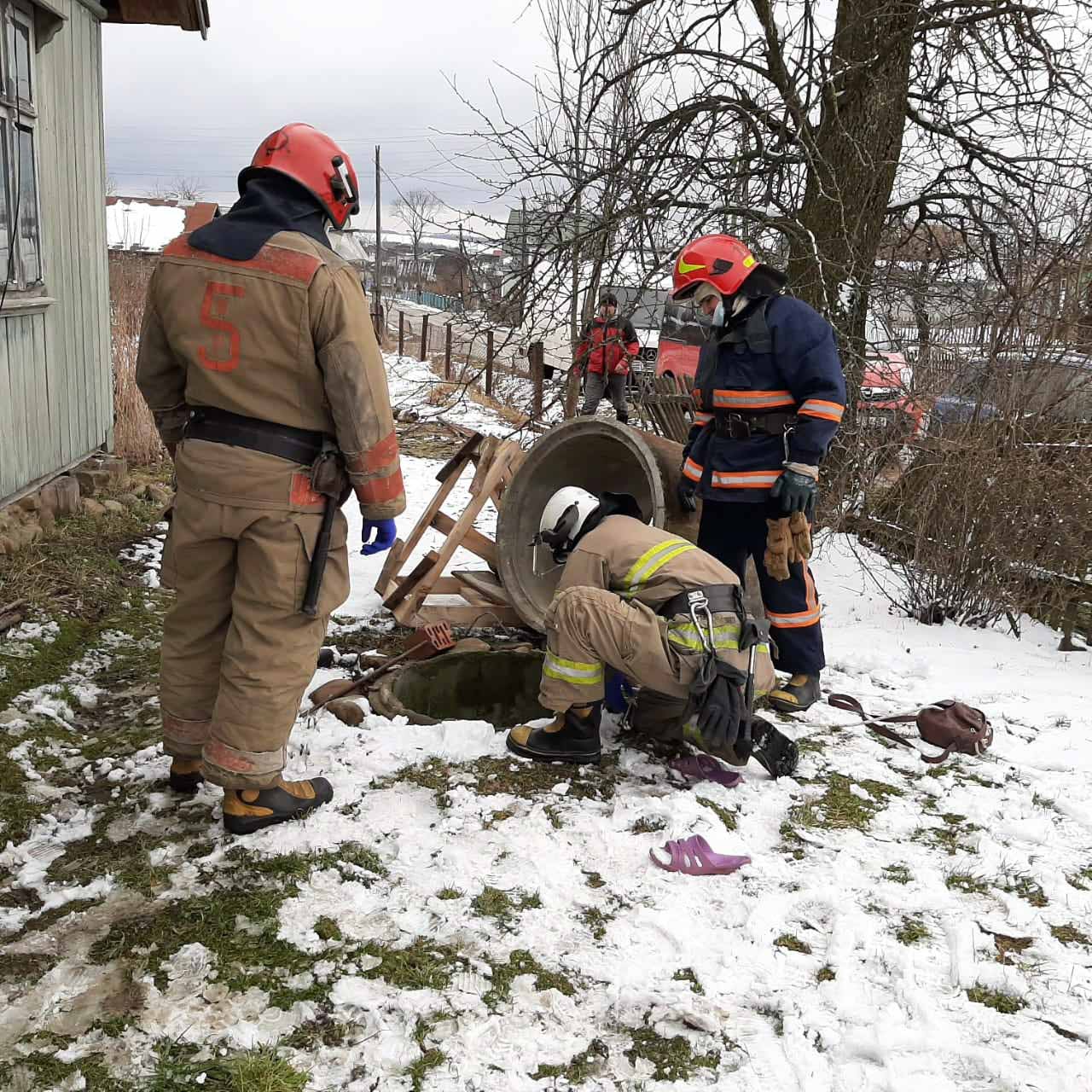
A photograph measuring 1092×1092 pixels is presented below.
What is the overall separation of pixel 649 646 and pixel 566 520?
0.68m

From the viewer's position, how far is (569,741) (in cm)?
358

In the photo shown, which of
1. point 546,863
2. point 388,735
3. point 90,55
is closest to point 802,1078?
point 546,863

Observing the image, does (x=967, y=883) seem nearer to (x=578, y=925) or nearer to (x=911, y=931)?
(x=911, y=931)

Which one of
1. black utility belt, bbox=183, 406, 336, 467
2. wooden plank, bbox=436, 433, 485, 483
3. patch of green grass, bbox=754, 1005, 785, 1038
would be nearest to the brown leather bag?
patch of green grass, bbox=754, 1005, 785, 1038

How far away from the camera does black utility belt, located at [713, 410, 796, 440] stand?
409 cm

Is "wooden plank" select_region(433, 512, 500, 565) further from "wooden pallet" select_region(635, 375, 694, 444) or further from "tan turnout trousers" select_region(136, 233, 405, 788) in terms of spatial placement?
"tan turnout trousers" select_region(136, 233, 405, 788)

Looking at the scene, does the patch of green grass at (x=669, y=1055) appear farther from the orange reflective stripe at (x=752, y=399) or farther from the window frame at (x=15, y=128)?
the window frame at (x=15, y=128)

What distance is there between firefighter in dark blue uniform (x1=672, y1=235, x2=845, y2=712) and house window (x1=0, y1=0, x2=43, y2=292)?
3519 millimetres

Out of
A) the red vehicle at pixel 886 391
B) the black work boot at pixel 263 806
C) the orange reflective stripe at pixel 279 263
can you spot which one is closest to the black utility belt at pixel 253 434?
the orange reflective stripe at pixel 279 263

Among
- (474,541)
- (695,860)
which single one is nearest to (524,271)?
(474,541)

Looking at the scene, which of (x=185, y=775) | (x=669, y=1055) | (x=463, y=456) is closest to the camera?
(x=669, y=1055)

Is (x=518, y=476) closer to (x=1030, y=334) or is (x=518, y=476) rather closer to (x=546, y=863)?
(x=546, y=863)

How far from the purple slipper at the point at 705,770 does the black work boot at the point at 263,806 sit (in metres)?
1.35

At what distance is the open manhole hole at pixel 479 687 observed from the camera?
454 cm
